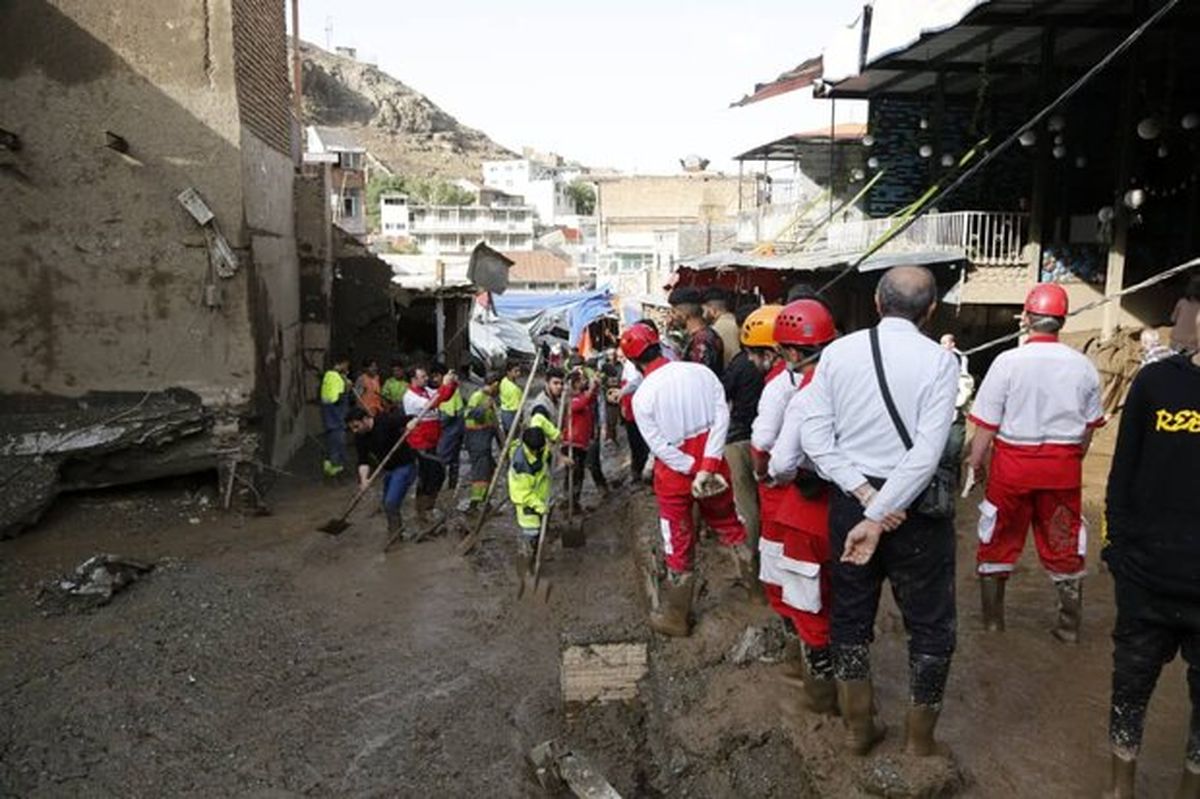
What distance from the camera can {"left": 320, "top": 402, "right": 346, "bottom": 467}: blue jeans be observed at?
12242 mm

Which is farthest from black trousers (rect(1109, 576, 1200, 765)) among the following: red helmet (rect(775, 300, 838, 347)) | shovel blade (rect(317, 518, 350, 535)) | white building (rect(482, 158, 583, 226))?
white building (rect(482, 158, 583, 226))

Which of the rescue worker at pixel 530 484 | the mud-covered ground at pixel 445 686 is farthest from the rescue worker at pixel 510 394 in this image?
the rescue worker at pixel 530 484

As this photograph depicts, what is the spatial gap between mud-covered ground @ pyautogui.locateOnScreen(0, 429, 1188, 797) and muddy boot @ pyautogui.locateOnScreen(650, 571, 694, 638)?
0.34ft

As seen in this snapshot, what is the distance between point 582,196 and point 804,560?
88784 millimetres

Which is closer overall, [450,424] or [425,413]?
[425,413]

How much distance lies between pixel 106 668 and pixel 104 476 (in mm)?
4384

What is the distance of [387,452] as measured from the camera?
9.34 meters

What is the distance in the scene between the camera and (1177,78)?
12.1m

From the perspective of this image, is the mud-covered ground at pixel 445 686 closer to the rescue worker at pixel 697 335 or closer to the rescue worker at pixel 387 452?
the rescue worker at pixel 387 452

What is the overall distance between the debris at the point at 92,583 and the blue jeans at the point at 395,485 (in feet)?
7.67

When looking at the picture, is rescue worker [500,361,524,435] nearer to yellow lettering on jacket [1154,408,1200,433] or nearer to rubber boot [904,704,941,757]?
rubber boot [904,704,941,757]

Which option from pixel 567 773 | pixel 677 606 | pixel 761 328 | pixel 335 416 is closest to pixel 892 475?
pixel 761 328

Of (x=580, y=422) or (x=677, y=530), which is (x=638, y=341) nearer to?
(x=677, y=530)

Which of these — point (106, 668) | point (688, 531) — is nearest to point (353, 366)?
point (106, 668)
